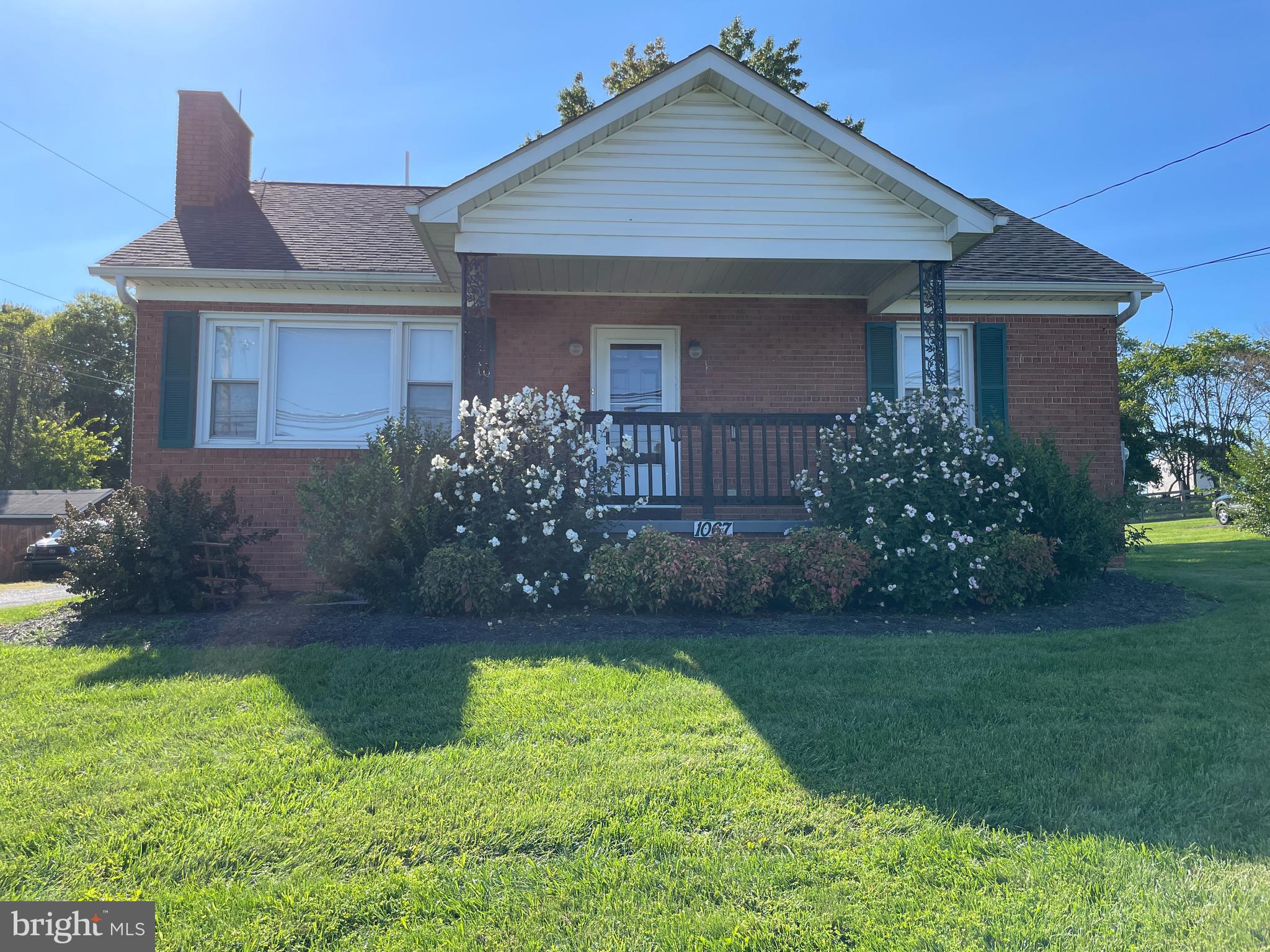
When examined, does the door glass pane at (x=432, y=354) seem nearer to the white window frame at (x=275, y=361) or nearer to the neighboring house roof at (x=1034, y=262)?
the white window frame at (x=275, y=361)

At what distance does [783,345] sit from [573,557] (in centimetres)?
437

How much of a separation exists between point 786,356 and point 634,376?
1.83 meters

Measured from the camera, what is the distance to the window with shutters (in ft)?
32.6

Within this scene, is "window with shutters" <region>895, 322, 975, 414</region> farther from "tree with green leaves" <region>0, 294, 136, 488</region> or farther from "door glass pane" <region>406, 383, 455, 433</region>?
"tree with green leaves" <region>0, 294, 136, 488</region>

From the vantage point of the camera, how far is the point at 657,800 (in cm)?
306

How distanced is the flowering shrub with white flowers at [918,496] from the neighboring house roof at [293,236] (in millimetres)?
5123

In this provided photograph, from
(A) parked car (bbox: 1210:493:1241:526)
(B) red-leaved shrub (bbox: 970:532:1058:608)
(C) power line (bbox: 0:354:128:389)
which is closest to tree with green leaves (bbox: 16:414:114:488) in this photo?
(C) power line (bbox: 0:354:128:389)

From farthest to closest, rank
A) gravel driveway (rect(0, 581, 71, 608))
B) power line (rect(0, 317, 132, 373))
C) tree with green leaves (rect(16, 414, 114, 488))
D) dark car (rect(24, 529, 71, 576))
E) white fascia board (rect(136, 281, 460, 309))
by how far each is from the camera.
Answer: power line (rect(0, 317, 132, 373)) < tree with green leaves (rect(16, 414, 114, 488)) < dark car (rect(24, 529, 71, 576)) < gravel driveway (rect(0, 581, 71, 608)) < white fascia board (rect(136, 281, 460, 309))

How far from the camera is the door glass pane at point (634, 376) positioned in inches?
393

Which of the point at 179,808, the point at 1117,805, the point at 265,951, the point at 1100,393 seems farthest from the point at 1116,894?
the point at 1100,393

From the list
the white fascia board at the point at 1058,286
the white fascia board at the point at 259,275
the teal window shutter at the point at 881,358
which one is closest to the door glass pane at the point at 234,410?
the white fascia board at the point at 259,275

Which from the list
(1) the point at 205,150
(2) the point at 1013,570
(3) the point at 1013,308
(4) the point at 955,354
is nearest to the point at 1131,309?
(3) the point at 1013,308

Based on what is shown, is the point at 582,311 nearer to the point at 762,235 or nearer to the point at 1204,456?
the point at 762,235

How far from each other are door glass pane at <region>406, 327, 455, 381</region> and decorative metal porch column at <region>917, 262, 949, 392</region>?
17.0 ft
